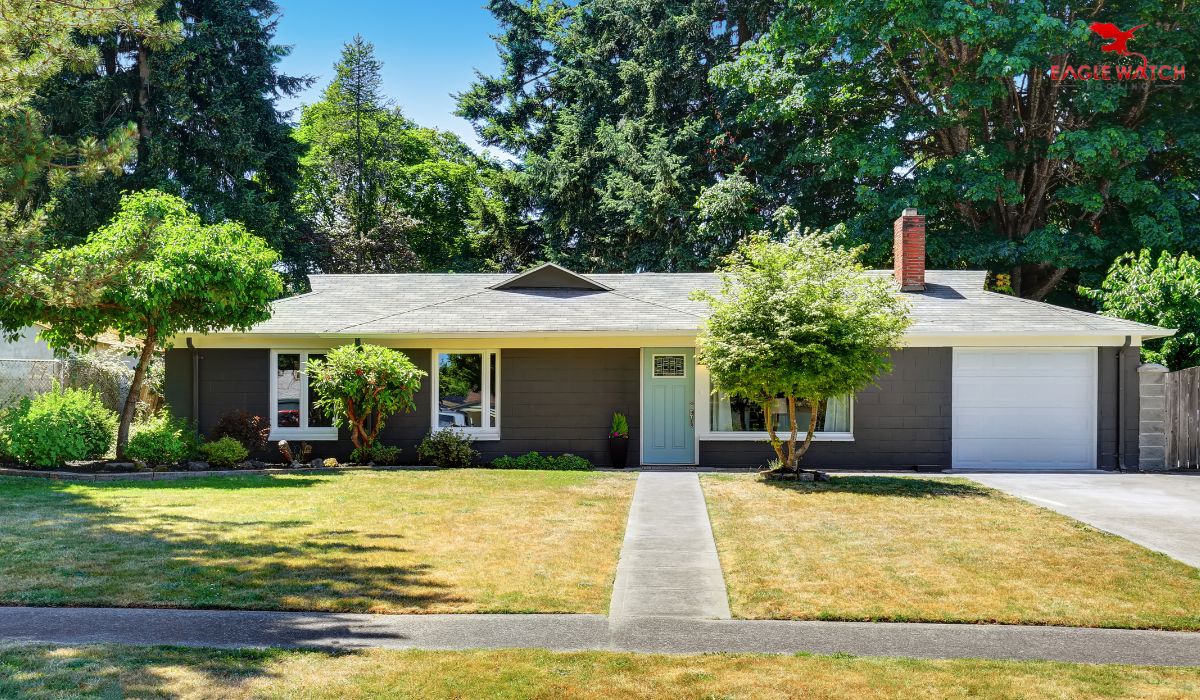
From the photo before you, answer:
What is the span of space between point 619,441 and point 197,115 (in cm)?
2159

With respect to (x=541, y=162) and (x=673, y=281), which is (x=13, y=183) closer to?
(x=673, y=281)

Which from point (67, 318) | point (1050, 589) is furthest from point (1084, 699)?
point (67, 318)

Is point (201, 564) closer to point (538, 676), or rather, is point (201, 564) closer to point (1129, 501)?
point (538, 676)

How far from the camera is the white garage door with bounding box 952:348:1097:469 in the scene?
1516 cm

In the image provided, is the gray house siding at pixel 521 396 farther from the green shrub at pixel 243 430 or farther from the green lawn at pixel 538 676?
the green lawn at pixel 538 676

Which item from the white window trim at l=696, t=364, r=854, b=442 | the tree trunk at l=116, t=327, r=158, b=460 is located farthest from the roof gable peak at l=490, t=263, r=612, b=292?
the tree trunk at l=116, t=327, r=158, b=460

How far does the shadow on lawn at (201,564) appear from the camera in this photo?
595cm

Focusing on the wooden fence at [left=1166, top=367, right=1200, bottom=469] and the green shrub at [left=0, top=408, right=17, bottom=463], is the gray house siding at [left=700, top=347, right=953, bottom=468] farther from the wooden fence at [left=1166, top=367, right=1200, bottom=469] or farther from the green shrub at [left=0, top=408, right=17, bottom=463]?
the green shrub at [left=0, top=408, right=17, bottom=463]

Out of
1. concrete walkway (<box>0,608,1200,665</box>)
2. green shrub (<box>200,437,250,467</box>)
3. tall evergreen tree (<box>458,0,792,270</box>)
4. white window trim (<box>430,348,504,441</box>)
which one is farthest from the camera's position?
tall evergreen tree (<box>458,0,792,270</box>)

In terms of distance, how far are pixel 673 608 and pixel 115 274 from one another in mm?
7617

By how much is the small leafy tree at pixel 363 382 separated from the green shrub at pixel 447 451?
80cm

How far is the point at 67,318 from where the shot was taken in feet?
43.8

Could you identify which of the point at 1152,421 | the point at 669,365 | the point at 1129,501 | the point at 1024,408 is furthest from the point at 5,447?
the point at 1152,421

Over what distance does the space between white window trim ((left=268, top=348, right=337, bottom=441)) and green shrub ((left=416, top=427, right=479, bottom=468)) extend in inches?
74.2
